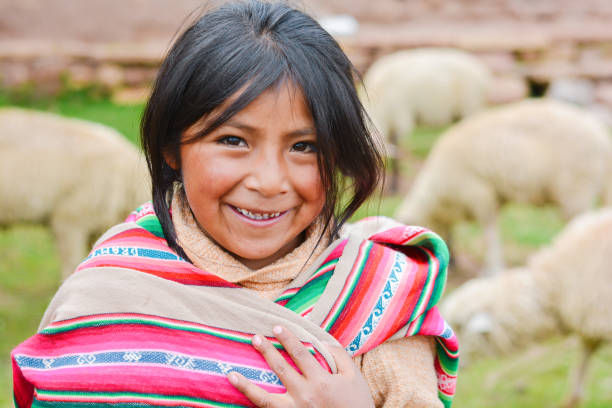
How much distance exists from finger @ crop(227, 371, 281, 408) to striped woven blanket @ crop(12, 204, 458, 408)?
20mm

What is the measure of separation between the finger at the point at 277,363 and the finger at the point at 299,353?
2cm

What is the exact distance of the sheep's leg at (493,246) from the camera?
6.83 m

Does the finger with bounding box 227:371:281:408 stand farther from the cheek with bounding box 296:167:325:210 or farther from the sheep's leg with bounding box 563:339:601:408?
the sheep's leg with bounding box 563:339:601:408

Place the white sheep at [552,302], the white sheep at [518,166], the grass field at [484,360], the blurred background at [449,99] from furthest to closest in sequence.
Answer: the white sheep at [518,166] → the blurred background at [449,99] → the grass field at [484,360] → the white sheep at [552,302]

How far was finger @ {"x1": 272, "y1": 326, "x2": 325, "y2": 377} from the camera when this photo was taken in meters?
1.32

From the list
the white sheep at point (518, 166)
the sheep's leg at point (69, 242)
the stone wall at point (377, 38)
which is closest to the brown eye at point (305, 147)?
the sheep's leg at point (69, 242)

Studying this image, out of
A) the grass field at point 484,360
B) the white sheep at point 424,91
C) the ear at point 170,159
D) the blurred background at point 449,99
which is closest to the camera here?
the ear at point 170,159

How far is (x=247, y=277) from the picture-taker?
1.41m

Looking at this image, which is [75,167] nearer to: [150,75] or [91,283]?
[91,283]

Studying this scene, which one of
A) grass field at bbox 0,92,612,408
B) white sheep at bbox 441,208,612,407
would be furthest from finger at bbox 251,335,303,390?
white sheep at bbox 441,208,612,407

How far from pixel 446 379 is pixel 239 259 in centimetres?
54

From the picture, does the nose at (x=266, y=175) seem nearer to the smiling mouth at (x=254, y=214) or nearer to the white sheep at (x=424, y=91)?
the smiling mouth at (x=254, y=214)

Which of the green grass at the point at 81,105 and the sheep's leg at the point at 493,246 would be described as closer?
the sheep's leg at the point at 493,246

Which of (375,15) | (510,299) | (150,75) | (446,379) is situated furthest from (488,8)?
(446,379)
